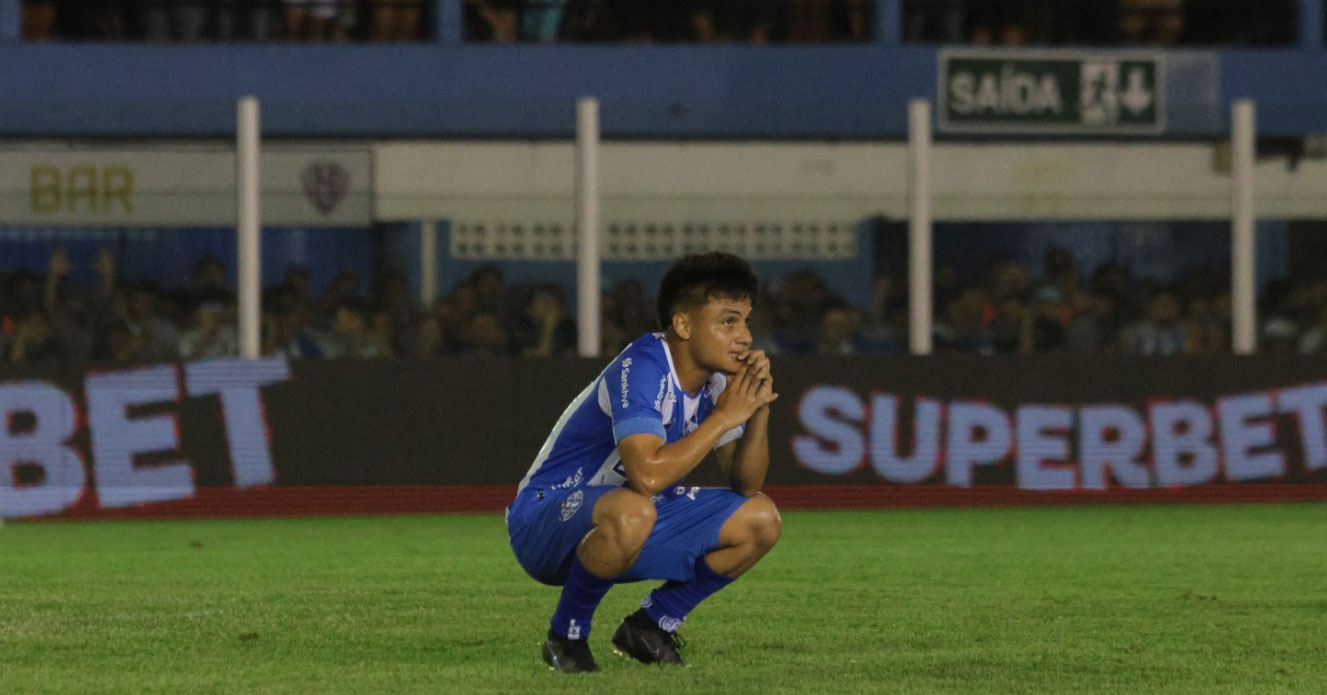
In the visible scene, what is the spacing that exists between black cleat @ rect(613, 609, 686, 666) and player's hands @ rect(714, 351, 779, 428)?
0.83 metres

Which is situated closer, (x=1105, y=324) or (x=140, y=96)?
Answer: (x=1105, y=324)

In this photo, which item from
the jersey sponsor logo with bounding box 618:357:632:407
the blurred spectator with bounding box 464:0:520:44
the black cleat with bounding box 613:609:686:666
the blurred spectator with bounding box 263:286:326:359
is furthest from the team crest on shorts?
the blurred spectator with bounding box 464:0:520:44

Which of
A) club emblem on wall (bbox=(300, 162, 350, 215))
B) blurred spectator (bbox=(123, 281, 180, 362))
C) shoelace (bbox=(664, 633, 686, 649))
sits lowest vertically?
shoelace (bbox=(664, 633, 686, 649))

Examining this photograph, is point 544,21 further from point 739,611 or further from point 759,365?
point 759,365

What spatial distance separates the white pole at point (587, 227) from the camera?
12.2m

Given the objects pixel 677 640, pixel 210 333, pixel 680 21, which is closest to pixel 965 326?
pixel 210 333

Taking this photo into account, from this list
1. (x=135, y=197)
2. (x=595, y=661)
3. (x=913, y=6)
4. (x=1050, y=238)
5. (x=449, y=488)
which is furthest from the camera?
(x=913, y=6)

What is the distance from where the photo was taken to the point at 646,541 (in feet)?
19.5

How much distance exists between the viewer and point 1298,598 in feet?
26.4

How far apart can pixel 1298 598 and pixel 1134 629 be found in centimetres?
126

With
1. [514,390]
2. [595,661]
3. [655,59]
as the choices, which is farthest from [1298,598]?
[655,59]

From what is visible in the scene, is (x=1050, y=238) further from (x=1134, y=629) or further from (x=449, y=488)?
(x=1134, y=629)

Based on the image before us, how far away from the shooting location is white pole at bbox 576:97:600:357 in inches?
481

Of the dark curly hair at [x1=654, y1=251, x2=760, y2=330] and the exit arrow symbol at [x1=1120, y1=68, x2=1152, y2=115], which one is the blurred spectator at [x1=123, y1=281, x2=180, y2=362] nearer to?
the exit arrow symbol at [x1=1120, y1=68, x2=1152, y2=115]
